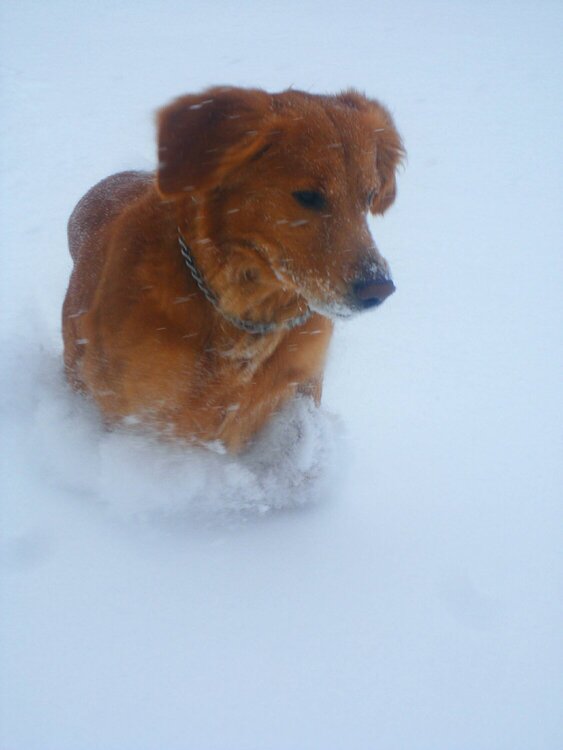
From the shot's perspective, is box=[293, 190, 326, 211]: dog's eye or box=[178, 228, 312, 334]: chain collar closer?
box=[293, 190, 326, 211]: dog's eye

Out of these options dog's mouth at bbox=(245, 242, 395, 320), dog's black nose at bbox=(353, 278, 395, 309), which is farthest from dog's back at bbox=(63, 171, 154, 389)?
dog's black nose at bbox=(353, 278, 395, 309)

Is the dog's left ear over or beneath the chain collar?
over

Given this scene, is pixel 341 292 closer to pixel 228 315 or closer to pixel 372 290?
pixel 372 290

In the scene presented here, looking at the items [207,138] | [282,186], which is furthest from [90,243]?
[282,186]

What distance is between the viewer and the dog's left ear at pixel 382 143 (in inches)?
104

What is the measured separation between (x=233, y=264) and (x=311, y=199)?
0.37m

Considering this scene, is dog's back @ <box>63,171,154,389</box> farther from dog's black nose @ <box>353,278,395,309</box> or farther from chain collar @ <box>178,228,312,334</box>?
dog's black nose @ <box>353,278,395,309</box>

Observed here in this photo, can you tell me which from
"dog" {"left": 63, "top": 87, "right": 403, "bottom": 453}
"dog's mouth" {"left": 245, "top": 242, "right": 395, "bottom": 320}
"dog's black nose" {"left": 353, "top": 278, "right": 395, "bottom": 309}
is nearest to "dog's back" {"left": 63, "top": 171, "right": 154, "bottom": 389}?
"dog" {"left": 63, "top": 87, "right": 403, "bottom": 453}

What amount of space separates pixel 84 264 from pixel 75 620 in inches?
67.9

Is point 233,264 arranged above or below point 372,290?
above

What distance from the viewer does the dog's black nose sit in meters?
2.18

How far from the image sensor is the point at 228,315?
2533 mm

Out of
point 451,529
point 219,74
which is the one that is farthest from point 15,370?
point 219,74

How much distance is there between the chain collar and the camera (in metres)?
2.46
